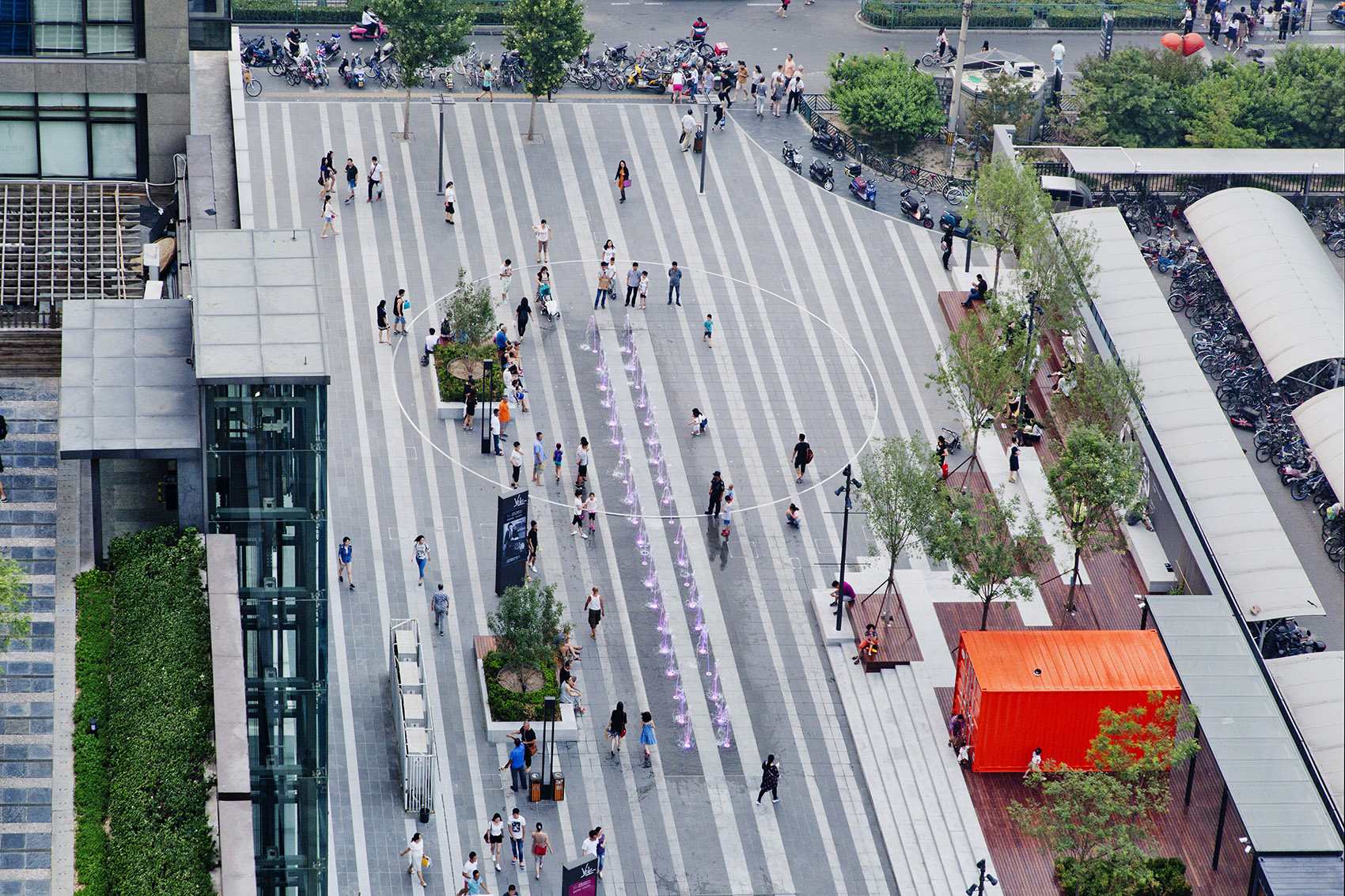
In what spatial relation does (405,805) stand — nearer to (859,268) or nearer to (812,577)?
(812,577)

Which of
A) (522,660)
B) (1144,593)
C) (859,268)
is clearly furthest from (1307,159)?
(522,660)

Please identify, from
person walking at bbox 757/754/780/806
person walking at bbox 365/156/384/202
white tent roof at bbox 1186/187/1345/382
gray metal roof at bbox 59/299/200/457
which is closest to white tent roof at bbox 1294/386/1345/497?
white tent roof at bbox 1186/187/1345/382

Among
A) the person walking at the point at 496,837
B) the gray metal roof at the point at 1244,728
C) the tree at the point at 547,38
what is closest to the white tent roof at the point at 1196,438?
the gray metal roof at the point at 1244,728

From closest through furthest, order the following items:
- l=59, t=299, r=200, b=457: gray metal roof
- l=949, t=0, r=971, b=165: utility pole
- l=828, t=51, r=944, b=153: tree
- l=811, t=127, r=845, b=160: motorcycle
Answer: l=59, t=299, r=200, b=457: gray metal roof, l=949, t=0, r=971, b=165: utility pole, l=811, t=127, r=845, b=160: motorcycle, l=828, t=51, r=944, b=153: tree

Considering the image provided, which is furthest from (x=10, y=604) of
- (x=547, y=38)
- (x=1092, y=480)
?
(x=547, y=38)

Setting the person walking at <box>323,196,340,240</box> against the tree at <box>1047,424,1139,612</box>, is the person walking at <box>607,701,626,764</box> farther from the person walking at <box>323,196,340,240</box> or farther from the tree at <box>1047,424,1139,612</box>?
the person walking at <box>323,196,340,240</box>

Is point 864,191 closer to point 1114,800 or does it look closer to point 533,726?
point 533,726
